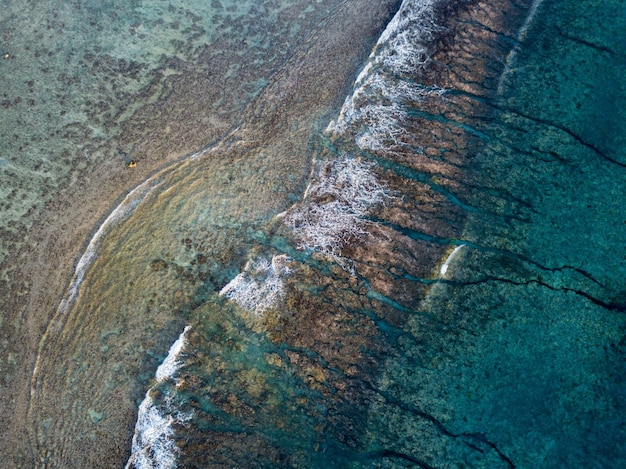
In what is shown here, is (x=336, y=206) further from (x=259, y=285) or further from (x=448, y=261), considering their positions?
(x=448, y=261)

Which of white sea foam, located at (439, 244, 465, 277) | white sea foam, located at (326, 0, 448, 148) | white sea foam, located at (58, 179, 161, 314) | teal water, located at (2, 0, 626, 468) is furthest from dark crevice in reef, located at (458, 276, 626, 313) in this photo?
white sea foam, located at (58, 179, 161, 314)

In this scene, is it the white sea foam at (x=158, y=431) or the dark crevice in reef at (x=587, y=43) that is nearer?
the white sea foam at (x=158, y=431)

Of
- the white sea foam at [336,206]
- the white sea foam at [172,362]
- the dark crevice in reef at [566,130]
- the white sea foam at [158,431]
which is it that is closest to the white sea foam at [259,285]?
the white sea foam at [336,206]

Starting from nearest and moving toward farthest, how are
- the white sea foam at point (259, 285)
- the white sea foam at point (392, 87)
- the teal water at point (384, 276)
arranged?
the teal water at point (384, 276) < the white sea foam at point (259, 285) < the white sea foam at point (392, 87)

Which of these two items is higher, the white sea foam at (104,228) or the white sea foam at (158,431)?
the white sea foam at (104,228)

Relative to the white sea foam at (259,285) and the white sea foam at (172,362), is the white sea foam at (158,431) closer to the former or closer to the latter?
the white sea foam at (172,362)

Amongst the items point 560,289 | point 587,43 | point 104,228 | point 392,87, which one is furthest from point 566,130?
point 104,228

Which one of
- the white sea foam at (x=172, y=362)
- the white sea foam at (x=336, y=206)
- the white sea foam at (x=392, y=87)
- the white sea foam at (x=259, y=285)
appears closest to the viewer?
the white sea foam at (x=172, y=362)
